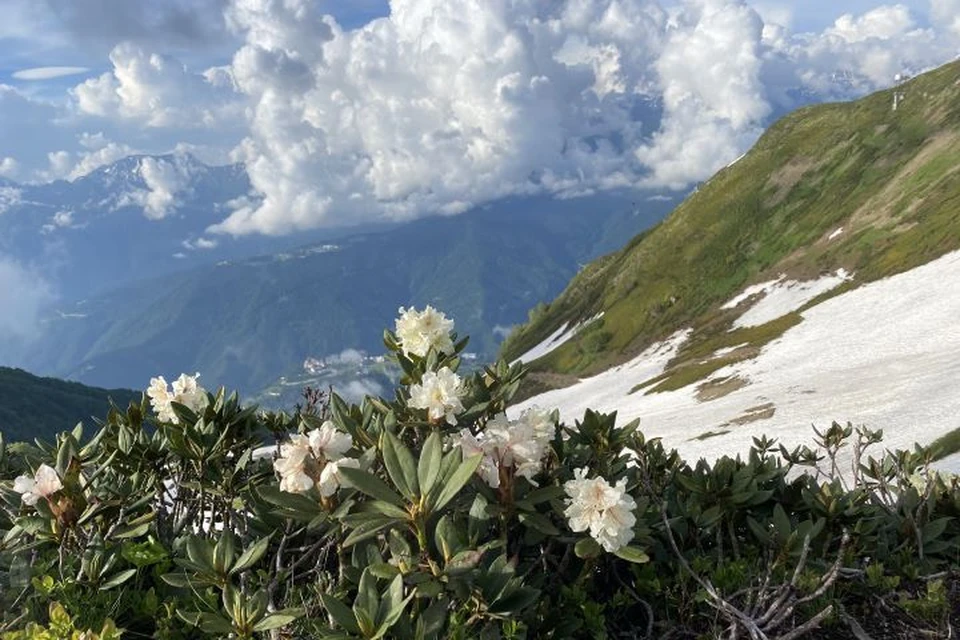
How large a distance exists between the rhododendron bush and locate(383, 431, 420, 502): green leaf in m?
0.01

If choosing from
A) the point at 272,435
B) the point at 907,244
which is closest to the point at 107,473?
the point at 272,435

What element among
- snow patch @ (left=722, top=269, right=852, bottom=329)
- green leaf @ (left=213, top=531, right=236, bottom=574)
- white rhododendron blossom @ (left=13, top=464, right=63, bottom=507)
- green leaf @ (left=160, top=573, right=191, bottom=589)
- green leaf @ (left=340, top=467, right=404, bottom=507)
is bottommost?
green leaf @ (left=160, top=573, right=191, bottom=589)

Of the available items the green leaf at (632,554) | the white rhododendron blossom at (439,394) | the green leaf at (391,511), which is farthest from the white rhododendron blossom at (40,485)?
the green leaf at (632,554)

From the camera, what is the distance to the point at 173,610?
450cm

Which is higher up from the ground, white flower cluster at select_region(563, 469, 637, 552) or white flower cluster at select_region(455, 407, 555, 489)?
white flower cluster at select_region(455, 407, 555, 489)

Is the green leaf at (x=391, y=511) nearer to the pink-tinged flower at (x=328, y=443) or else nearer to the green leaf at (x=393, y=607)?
the green leaf at (x=393, y=607)

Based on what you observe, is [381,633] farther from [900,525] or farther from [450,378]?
[900,525]

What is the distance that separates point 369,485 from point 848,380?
58386 millimetres

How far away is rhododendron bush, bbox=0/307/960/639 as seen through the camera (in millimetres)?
3811

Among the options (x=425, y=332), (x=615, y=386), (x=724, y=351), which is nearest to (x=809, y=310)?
(x=724, y=351)

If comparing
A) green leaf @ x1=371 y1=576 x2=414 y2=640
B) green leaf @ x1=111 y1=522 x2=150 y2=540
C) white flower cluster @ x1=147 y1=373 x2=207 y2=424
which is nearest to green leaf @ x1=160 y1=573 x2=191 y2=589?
green leaf @ x1=111 y1=522 x2=150 y2=540

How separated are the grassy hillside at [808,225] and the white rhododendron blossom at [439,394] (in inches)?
4412

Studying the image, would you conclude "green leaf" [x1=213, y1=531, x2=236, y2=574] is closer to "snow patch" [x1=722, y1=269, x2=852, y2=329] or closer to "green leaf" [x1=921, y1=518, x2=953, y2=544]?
"green leaf" [x1=921, y1=518, x2=953, y2=544]

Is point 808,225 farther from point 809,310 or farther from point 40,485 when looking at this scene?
point 40,485
